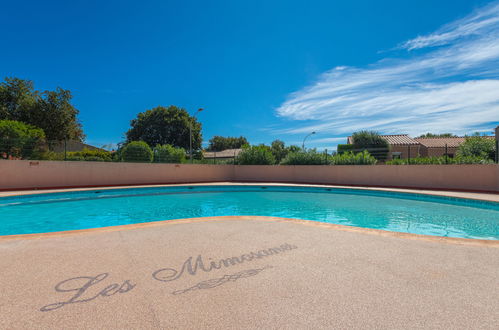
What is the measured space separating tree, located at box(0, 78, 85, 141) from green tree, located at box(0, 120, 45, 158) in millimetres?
7902

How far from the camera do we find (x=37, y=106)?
63.5 ft

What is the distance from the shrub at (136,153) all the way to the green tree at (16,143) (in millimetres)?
3840

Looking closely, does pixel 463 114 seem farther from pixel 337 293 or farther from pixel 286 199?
pixel 337 293

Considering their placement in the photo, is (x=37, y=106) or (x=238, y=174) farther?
(x=37, y=106)

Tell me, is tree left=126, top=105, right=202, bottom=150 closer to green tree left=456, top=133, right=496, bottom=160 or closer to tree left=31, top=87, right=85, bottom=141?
tree left=31, top=87, right=85, bottom=141

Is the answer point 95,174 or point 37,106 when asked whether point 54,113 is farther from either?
point 95,174

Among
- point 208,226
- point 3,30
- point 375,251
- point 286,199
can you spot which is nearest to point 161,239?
point 208,226

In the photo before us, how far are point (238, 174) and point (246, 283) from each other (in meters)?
15.0

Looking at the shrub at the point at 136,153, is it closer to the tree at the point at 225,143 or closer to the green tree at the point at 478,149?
the green tree at the point at 478,149

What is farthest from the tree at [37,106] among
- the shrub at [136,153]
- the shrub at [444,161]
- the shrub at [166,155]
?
the shrub at [444,161]

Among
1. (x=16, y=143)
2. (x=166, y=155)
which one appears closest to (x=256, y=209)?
(x=166, y=155)

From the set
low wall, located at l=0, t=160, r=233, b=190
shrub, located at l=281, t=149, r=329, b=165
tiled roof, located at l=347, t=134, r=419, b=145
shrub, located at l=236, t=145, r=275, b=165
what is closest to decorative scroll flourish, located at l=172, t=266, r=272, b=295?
low wall, located at l=0, t=160, r=233, b=190

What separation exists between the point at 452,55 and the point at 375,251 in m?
9.92

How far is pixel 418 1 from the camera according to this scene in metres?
8.55
